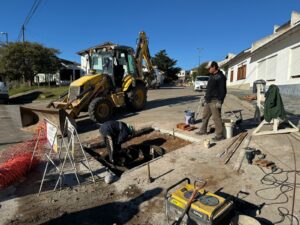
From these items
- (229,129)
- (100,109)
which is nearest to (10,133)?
(100,109)

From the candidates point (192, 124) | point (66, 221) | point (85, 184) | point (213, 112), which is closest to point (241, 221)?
point (66, 221)

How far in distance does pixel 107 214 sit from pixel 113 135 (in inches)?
119

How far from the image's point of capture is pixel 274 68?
49.7 ft

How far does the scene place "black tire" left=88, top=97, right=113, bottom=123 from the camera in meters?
9.38

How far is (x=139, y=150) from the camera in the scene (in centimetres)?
757

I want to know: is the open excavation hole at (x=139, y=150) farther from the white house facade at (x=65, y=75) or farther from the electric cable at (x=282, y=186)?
the white house facade at (x=65, y=75)

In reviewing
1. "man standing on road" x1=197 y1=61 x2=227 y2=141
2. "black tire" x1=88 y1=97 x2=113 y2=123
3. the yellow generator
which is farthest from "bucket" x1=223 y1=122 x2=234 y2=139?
"black tire" x1=88 y1=97 x2=113 y2=123

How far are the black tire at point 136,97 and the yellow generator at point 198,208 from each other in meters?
8.42

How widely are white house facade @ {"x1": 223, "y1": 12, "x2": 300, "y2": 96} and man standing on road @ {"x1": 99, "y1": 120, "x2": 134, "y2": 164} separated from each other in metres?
9.25

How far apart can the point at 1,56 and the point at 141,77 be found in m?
22.6

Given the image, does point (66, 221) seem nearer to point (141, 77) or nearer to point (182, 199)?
point (182, 199)

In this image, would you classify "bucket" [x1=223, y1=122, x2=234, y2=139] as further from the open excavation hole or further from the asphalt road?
the asphalt road

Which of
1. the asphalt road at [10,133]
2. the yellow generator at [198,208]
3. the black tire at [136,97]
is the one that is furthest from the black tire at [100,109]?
the yellow generator at [198,208]

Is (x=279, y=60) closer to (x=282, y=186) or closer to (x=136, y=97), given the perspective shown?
(x=136, y=97)
